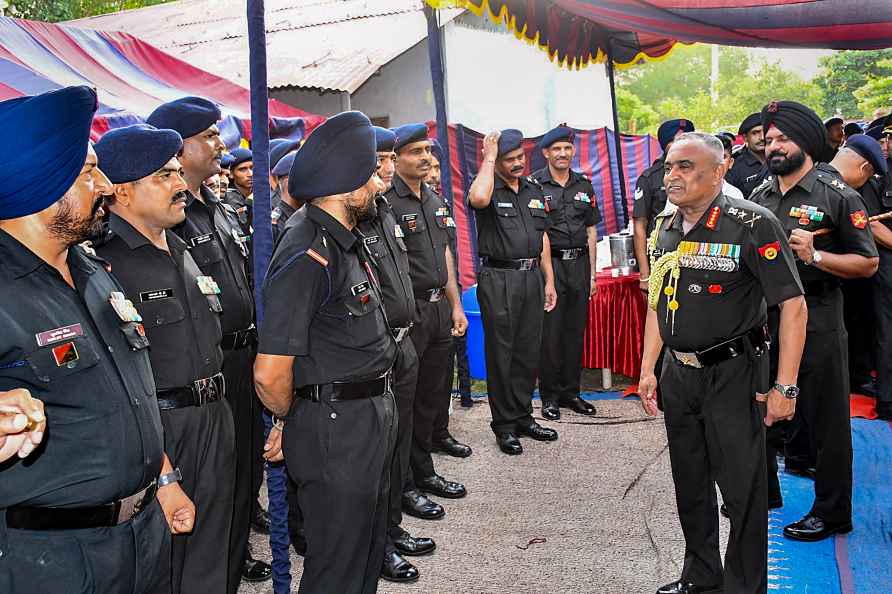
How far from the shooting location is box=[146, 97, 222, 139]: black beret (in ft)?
11.4

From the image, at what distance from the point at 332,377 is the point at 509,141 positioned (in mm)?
3331

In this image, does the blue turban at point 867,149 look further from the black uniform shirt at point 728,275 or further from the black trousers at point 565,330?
the black uniform shirt at point 728,275

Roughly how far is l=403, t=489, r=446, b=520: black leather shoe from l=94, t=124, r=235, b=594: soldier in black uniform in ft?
5.65

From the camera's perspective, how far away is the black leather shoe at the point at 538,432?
581 cm

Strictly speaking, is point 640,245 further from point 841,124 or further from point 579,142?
point 579,142

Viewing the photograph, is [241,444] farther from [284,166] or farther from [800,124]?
[800,124]

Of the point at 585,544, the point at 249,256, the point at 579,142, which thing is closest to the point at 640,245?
the point at 585,544

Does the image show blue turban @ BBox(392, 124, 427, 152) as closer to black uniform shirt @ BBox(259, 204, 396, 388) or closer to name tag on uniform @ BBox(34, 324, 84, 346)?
black uniform shirt @ BBox(259, 204, 396, 388)

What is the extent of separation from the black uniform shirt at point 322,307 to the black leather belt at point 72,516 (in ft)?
2.54

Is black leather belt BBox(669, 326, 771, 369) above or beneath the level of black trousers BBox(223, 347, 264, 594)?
above

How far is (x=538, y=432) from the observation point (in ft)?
19.1

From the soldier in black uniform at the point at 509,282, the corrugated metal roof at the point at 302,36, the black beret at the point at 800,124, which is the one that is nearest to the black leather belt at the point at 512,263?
the soldier in black uniform at the point at 509,282

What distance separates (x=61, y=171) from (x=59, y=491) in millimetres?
782

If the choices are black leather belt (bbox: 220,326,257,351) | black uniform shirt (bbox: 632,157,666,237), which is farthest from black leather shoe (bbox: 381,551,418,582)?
black uniform shirt (bbox: 632,157,666,237)
